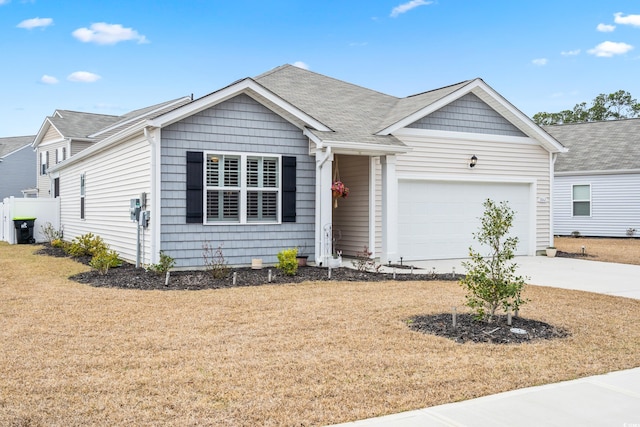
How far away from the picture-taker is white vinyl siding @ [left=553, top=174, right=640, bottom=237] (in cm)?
2220

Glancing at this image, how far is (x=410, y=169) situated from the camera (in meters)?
13.8

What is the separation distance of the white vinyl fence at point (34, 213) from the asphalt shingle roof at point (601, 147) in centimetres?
1920

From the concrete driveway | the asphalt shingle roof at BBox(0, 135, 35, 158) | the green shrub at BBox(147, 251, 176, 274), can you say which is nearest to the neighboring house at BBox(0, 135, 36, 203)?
the asphalt shingle roof at BBox(0, 135, 35, 158)

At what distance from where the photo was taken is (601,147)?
24.2m

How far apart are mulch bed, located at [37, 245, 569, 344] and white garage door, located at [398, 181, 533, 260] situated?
147 cm

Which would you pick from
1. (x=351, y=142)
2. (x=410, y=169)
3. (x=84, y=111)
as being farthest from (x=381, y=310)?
(x=84, y=111)

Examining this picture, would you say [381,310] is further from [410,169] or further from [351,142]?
[410,169]

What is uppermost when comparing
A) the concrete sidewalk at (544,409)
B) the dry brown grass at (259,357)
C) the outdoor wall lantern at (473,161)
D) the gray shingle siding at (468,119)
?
the gray shingle siding at (468,119)

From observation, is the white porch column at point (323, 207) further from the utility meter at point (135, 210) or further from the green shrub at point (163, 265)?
the utility meter at point (135, 210)

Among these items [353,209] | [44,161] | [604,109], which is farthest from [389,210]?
[604,109]

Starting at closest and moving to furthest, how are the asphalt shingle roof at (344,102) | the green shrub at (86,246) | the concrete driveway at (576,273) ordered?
1. the concrete driveway at (576,273)
2. the asphalt shingle roof at (344,102)
3. the green shrub at (86,246)

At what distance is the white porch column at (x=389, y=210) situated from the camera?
13000 mm

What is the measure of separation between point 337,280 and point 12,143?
35387 mm

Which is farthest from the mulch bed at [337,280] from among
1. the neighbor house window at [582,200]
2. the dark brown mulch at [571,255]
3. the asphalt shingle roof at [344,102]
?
the neighbor house window at [582,200]
